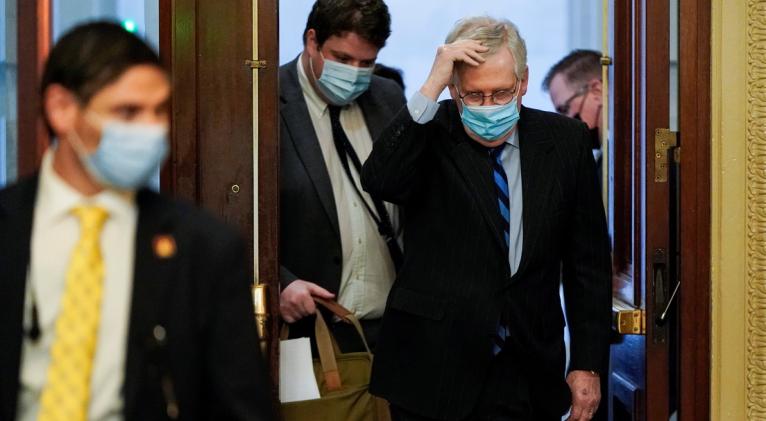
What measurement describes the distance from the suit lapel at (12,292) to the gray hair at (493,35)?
5.44 ft

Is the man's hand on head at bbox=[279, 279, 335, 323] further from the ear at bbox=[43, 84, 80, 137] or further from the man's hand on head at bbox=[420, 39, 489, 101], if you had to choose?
the ear at bbox=[43, 84, 80, 137]

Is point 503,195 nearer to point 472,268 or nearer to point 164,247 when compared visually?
point 472,268

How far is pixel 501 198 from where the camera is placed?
3.40 m

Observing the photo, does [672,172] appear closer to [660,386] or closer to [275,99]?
[660,386]

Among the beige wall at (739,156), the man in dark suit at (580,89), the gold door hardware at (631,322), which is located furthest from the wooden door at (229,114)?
the man in dark suit at (580,89)

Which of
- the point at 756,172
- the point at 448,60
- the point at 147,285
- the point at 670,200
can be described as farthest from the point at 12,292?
the point at 756,172

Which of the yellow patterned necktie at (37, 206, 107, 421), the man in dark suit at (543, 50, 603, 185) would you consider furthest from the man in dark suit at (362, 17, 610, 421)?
the man in dark suit at (543, 50, 603, 185)

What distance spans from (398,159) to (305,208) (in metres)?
0.56

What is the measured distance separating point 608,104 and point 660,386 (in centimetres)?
89

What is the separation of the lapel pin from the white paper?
5.30 ft

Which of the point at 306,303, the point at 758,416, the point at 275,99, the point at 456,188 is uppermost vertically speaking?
the point at 275,99

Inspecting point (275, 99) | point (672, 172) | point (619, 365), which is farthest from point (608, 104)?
point (275, 99)

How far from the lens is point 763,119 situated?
12.0ft

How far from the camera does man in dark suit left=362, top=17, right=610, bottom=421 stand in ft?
Answer: 10.9
